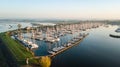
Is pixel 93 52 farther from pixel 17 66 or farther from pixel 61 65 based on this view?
pixel 17 66

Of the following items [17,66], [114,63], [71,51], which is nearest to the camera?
[17,66]

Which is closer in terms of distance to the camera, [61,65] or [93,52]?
[61,65]

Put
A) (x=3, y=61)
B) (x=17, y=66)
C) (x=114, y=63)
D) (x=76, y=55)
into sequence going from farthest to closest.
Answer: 1. (x=76, y=55)
2. (x=114, y=63)
3. (x=3, y=61)
4. (x=17, y=66)

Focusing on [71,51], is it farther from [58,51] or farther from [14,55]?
[14,55]

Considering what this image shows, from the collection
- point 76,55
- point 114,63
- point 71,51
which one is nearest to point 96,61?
point 114,63

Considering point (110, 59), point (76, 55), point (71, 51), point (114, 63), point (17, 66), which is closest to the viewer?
point (17, 66)

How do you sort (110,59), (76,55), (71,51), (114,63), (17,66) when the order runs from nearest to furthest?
(17,66) < (114,63) < (110,59) < (76,55) < (71,51)

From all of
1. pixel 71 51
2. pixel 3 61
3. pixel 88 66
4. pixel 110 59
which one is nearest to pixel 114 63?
pixel 110 59

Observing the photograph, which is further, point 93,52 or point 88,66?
point 93,52
